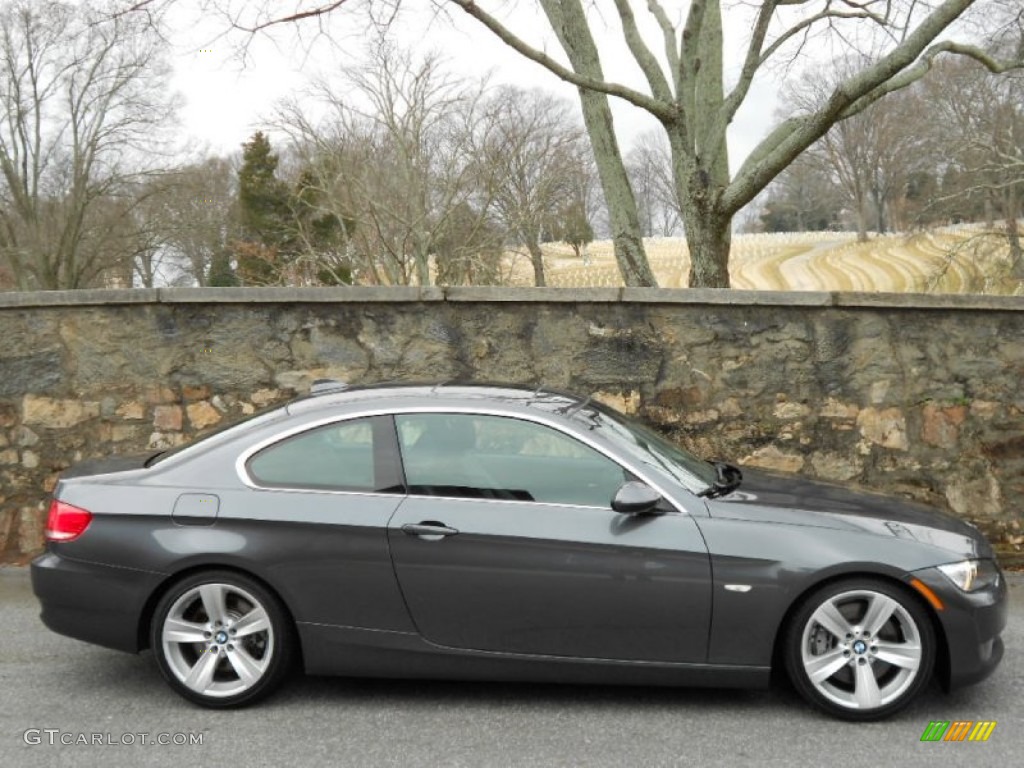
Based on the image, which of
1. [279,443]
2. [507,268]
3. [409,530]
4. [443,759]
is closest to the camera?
[443,759]

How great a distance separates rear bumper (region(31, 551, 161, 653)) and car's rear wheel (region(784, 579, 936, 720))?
2.69 metres

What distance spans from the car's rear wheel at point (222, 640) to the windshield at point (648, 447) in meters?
1.59

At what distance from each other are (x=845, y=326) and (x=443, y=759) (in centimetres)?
450

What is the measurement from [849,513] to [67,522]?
11.0 ft

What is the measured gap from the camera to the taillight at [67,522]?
4.16 metres

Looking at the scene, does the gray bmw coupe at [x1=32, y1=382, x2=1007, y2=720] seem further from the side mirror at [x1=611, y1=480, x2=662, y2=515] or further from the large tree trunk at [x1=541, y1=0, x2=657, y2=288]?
the large tree trunk at [x1=541, y1=0, x2=657, y2=288]

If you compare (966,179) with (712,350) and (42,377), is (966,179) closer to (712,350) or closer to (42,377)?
(712,350)

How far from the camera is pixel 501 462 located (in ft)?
13.7

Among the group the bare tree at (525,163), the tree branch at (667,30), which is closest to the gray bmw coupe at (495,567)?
the tree branch at (667,30)

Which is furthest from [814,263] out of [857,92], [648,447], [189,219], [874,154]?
[648,447]

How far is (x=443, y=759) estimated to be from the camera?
11.6ft

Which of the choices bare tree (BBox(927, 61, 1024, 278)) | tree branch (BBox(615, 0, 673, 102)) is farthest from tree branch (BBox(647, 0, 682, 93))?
bare tree (BBox(927, 61, 1024, 278))

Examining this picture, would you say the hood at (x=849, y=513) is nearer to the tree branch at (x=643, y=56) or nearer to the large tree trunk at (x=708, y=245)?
the large tree trunk at (x=708, y=245)

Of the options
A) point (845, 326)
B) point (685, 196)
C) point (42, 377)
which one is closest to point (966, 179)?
point (685, 196)
